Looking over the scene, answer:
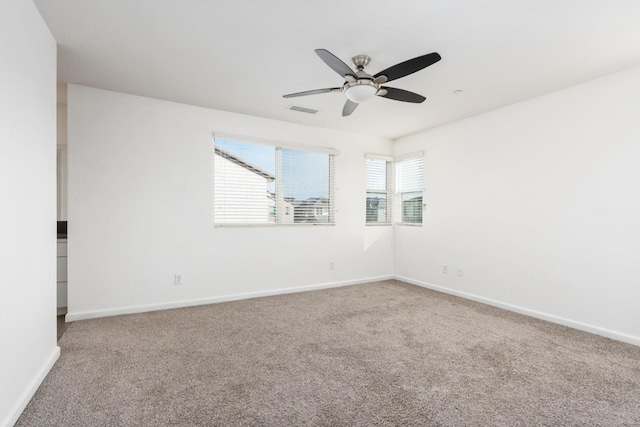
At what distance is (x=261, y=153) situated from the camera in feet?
14.6

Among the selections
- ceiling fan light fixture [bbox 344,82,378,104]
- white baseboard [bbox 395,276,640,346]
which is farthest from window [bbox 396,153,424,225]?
ceiling fan light fixture [bbox 344,82,378,104]

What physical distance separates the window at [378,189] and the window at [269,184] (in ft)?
2.48

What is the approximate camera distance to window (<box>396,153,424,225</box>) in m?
5.14

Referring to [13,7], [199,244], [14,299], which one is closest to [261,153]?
[199,244]

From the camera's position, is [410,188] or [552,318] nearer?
[552,318]

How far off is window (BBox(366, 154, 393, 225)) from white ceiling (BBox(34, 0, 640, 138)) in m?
1.94

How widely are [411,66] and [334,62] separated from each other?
1.84 ft

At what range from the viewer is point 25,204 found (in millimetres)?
1903

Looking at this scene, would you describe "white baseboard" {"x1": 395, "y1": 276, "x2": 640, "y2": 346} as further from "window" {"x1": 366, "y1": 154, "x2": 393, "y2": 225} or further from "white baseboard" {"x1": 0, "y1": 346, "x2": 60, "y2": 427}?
"white baseboard" {"x1": 0, "y1": 346, "x2": 60, "y2": 427}

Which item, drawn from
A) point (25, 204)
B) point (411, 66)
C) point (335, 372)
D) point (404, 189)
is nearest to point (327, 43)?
point (411, 66)

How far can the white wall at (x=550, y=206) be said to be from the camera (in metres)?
2.94

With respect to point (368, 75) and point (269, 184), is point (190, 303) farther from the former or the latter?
point (368, 75)

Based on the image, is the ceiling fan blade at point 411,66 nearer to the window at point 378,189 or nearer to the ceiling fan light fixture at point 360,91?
the ceiling fan light fixture at point 360,91

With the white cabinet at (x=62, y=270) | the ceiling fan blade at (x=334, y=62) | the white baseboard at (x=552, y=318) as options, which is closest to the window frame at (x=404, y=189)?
the white baseboard at (x=552, y=318)
